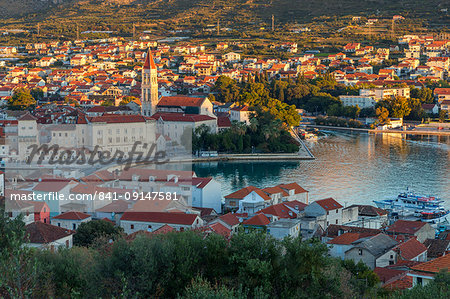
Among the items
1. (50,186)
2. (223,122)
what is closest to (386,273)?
(50,186)

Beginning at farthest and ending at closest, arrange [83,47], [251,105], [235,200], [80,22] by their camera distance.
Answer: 1. [80,22]
2. [83,47]
3. [251,105]
4. [235,200]

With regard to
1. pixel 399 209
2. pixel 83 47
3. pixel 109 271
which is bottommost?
pixel 399 209

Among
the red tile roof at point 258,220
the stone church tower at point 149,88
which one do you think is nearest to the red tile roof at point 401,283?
the red tile roof at point 258,220

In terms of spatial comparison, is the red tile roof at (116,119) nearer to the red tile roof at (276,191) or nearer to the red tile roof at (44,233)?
the red tile roof at (276,191)

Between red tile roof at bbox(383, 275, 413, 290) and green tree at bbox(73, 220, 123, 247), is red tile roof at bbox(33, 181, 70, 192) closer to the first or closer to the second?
green tree at bbox(73, 220, 123, 247)

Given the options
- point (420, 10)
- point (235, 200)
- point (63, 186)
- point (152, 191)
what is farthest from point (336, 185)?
point (420, 10)

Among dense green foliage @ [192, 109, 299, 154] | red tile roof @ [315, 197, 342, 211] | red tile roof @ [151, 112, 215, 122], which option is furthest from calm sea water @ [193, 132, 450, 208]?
red tile roof @ [315, 197, 342, 211]

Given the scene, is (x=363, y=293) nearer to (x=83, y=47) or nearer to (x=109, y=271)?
(x=109, y=271)
